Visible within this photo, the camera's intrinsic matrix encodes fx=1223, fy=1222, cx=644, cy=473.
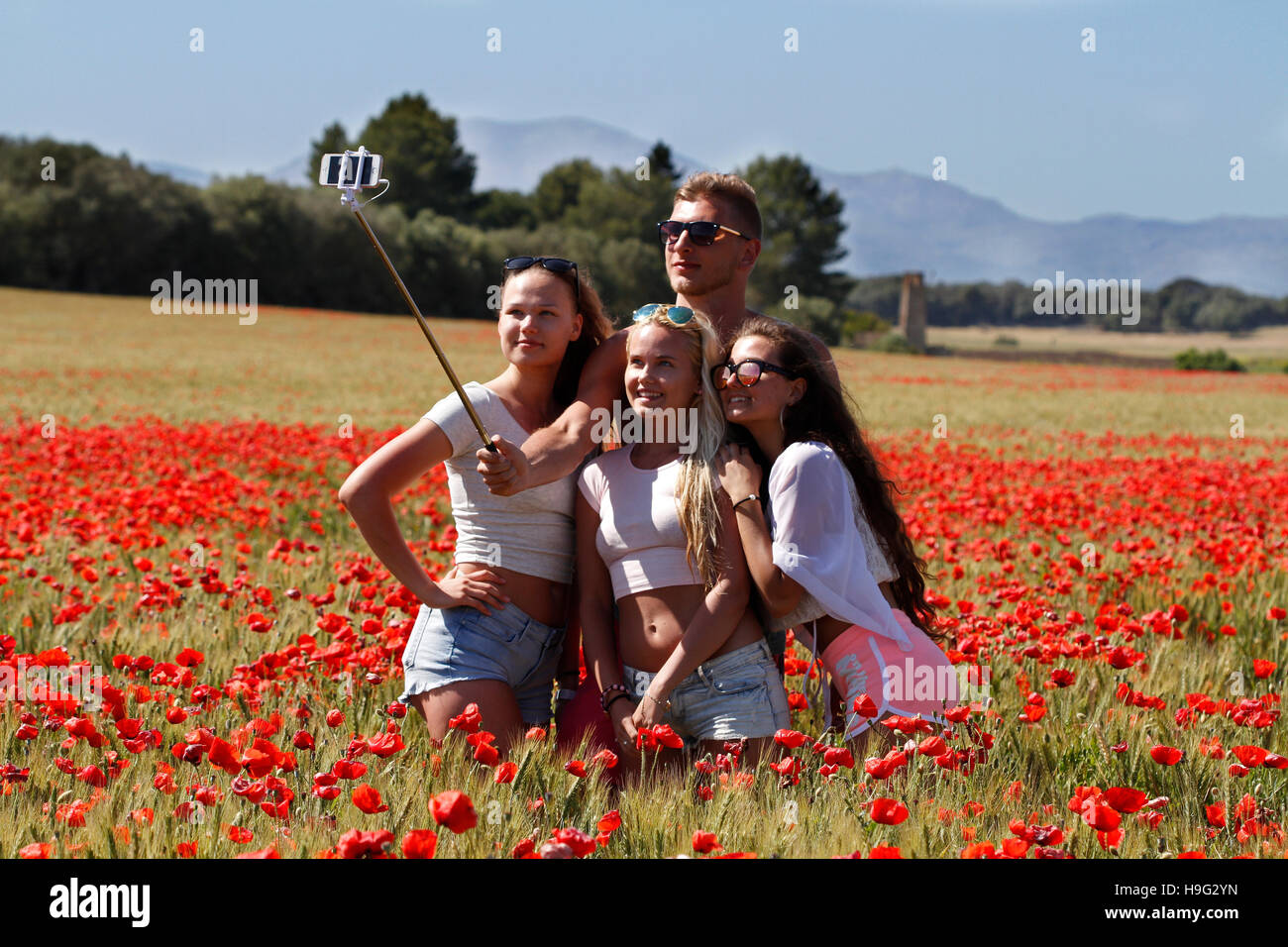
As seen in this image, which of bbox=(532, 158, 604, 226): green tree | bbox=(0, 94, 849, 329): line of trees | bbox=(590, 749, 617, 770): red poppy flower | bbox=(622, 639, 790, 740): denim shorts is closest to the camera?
bbox=(590, 749, 617, 770): red poppy flower

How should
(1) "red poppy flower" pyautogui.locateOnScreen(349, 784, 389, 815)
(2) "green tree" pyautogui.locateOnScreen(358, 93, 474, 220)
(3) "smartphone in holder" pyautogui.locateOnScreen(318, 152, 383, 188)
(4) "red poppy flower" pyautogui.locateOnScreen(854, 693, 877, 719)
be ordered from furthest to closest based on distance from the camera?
(2) "green tree" pyautogui.locateOnScreen(358, 93, 474, 220), (4) "red poppy flower" pyautogui.locateOnScreen(854, 693, 877, 719), (3) "smartphone in holder" pyautogui.locateOnScreen(318, 152, 383, 188), (1) "red poppy flower" pyautogui.locateOnScreen(349, 784, 389, 815)

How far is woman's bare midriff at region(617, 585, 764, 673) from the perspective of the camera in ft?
13.3

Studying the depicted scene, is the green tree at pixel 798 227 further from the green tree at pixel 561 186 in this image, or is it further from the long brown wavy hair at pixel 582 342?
the long brown wavy hair at pixel 582 342

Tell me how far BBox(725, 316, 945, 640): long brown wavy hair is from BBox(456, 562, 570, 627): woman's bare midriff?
0.87 meters

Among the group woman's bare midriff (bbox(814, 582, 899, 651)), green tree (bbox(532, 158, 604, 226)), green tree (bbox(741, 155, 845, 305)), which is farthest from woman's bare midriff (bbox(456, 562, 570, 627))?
green tree (bbox(532, 158, 604, 226))

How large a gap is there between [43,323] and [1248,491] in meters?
42.2

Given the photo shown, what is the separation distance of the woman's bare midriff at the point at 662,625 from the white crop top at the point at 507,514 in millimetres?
429

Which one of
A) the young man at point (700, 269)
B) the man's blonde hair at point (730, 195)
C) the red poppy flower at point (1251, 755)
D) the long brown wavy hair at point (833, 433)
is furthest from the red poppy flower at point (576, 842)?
the man's blonde hair at point (730, 195)

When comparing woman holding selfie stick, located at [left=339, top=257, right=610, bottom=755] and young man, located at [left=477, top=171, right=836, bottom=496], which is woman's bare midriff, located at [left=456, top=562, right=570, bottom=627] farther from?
young man, located at [left=477, top=171, right=836, bottom=496]

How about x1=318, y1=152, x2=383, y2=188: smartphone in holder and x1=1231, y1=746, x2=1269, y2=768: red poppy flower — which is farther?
x1=1231, y1=746, x2=1269, y2=768: red poppy flower

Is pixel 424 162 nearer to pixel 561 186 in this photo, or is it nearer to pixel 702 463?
pixel 561 186

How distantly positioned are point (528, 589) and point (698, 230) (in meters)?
1.49
